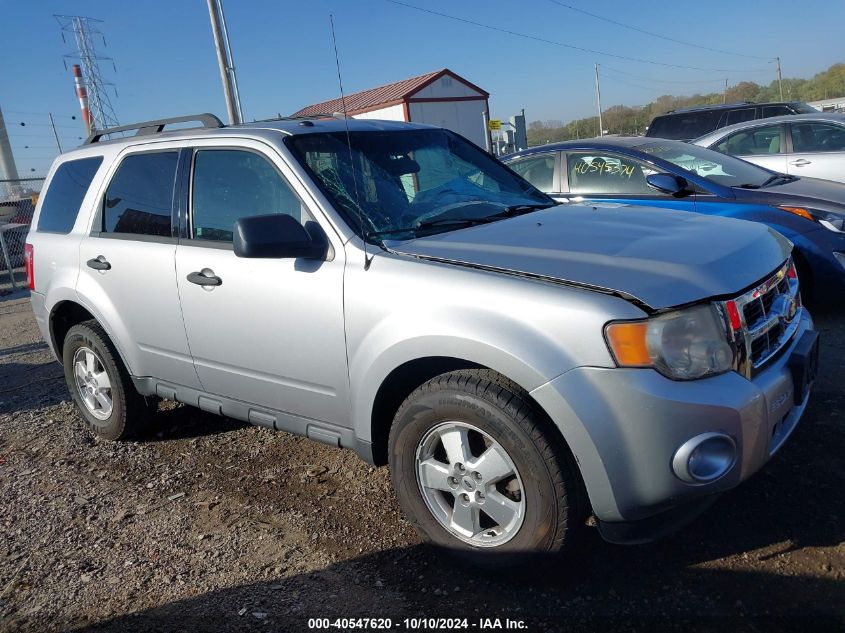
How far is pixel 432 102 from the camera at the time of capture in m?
23.9

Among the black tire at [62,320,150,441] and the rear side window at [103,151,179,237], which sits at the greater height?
the rear side window at [103,151,179,237]

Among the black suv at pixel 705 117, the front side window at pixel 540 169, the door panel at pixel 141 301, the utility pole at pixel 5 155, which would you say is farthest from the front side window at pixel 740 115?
the utility pole at pixel 5 155

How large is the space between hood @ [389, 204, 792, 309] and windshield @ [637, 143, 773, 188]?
3.23 metres

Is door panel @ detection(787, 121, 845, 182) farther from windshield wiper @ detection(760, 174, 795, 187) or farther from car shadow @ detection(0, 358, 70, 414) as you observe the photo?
car shadow @ detection(0, 358, 70, 414)

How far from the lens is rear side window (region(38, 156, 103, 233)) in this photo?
451 centimetres

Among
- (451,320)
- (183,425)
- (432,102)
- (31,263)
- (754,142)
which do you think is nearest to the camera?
(451,320)

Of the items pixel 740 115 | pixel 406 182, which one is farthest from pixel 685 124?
pixel 406 182

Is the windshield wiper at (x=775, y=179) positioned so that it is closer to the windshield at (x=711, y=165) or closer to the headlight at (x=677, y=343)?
the windshield at (x=711, y=165)

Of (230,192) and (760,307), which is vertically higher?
(230,192)

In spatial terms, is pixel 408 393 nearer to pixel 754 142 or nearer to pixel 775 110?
pixel 754 142

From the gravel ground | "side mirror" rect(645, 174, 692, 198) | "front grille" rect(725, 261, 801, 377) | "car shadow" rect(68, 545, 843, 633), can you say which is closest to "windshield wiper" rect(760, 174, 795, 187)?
"side mirror" rect(645, 174, 692, 198)

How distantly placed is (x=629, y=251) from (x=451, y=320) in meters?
0.73

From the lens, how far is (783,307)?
290cm

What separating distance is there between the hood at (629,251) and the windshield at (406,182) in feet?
0.69
